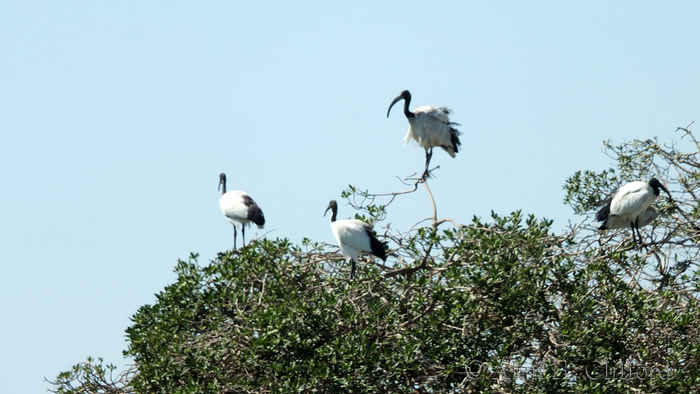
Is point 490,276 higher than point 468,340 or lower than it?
higher

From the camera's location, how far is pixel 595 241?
10.3m

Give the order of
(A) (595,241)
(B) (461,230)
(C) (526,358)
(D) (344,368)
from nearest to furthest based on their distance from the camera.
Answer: (D) (344,368) → (C) (526,358) → (B) (461,230) → (A) (595,241)

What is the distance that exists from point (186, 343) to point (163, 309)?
0.92 m

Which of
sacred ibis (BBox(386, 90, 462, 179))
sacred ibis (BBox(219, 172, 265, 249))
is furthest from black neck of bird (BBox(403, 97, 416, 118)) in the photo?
sacred ibis (BBox(219, 172, 265, 249))

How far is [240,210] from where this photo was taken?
1309 centimetres

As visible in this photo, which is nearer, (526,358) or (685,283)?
(526,358)

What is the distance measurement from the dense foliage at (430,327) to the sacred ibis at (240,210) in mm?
3593

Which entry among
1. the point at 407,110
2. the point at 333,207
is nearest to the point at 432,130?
the point at 407,110

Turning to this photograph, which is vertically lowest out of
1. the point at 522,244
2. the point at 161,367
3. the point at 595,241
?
the point at 161,367

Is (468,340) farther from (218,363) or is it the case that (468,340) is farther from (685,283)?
(685,283)

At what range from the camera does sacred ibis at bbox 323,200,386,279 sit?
9773 millimetres

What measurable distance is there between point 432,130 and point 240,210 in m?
3.21

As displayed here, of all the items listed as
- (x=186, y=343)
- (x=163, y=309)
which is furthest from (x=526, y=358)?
(x=163, y=309)

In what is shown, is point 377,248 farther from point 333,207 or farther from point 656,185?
point 656,185
